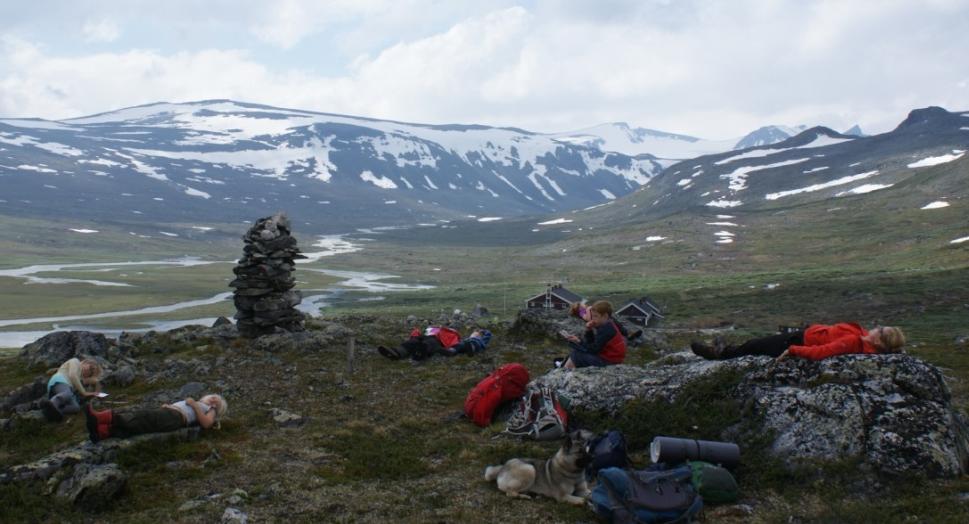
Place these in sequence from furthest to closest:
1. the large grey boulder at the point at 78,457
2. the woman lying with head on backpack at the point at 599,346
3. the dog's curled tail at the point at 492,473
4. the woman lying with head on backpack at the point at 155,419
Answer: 1. the woman lying with head on backpack at the point at 599,346
2. the woman lying with head on backpack at the point at 155,419
3. the dog's curled tail at the point at 492,473
4. the large grey boulder at the point at 78,457

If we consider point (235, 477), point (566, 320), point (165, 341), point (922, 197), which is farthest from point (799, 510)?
point (922, 197)

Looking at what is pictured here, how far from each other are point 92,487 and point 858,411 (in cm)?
1228

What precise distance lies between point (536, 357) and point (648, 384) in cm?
945

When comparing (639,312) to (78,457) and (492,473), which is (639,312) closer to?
(492,473)

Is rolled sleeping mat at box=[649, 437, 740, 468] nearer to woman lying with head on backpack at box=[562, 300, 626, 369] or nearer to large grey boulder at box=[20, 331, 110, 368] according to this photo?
woman lying with head on backpack at box=[562, 300, 626, 369]

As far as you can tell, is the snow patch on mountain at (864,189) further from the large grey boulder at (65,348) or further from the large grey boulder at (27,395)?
the large grey boulder at (27,395)

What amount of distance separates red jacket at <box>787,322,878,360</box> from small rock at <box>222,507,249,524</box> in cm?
983

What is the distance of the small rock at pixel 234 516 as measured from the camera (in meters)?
9.61

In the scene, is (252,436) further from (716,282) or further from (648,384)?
(716,282)

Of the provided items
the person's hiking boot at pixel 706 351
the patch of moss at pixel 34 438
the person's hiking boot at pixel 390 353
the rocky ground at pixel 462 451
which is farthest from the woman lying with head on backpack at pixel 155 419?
the person's hiking boot at pixel 706 351

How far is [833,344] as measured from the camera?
1235cm

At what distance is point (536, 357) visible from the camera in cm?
2325

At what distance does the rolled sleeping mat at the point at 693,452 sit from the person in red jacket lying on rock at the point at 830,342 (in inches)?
103

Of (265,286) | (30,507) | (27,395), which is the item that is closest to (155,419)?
(30,507)
